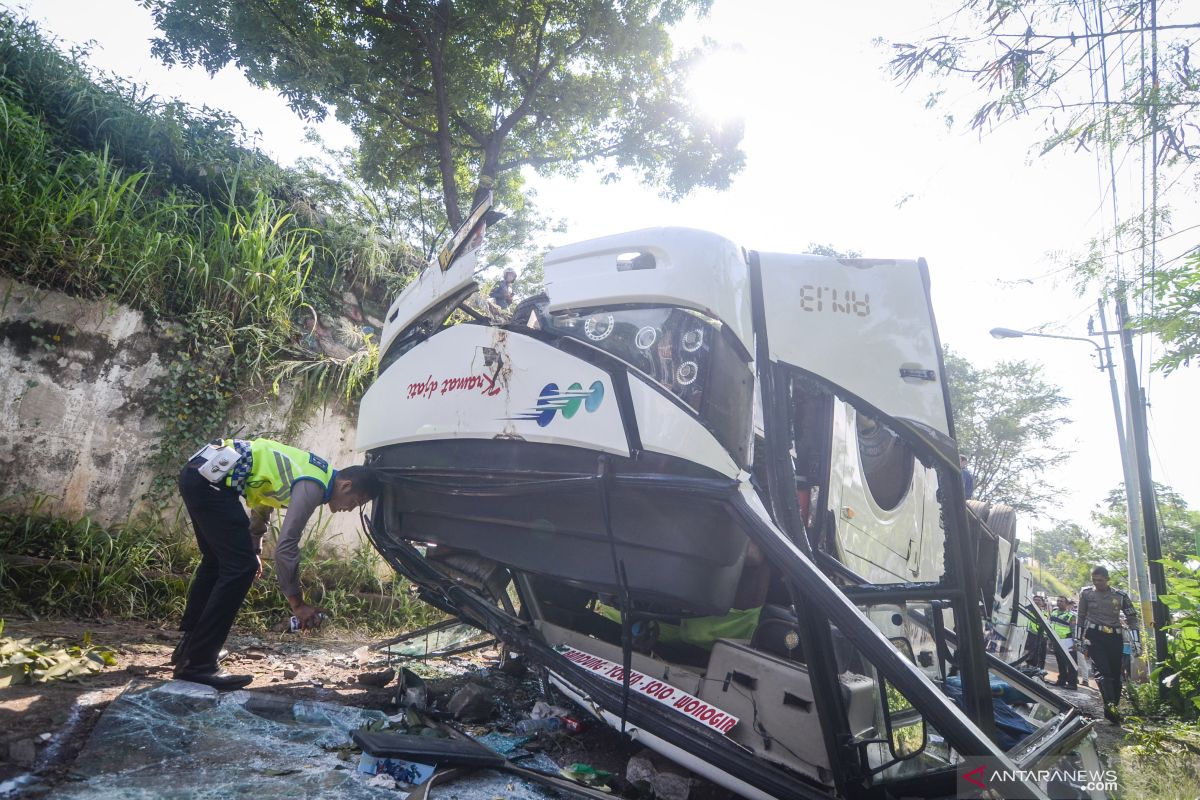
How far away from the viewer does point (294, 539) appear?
120 inches

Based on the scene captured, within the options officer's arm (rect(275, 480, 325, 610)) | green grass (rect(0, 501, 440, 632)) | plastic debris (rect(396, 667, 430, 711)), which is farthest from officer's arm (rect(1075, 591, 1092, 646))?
officer's arm (rect(275, 480, 325, 610))

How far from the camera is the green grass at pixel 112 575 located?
4.06 meters

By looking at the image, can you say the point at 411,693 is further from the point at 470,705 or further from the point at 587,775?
the point at 587,775

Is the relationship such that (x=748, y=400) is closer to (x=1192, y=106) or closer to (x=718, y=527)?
(x=718, y=527)

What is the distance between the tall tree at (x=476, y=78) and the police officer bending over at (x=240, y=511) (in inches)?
186

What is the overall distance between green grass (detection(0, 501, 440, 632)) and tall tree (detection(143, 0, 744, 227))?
4.39 m

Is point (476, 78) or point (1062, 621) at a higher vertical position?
point (476, 78)

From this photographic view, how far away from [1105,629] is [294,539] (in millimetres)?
7893

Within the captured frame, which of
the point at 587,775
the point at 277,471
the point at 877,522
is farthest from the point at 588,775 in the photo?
the point at 277,471

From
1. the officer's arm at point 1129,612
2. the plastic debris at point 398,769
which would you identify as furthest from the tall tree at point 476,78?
the officer's arm at point 1129,612

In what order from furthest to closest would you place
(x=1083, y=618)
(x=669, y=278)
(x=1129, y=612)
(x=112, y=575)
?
1. (x=1083, y=618)
2. (x=1129, y=612)
3. (x=112, y=575)
4. (x=669, y=278)

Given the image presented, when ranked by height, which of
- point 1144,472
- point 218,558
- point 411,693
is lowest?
point 411,693

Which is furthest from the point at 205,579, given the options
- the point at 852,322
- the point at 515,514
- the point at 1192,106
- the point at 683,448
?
the point at 1192,106

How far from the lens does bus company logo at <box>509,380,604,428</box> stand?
7.02 feet
